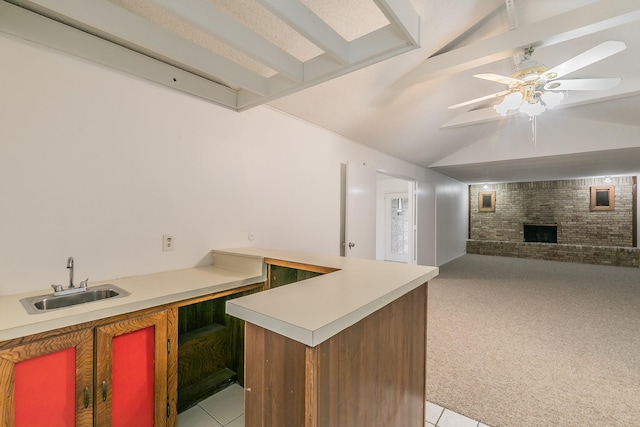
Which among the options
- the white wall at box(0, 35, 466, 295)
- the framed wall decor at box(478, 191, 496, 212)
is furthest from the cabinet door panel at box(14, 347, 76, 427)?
the framed wall decor at box(478, 191, 496, 212)

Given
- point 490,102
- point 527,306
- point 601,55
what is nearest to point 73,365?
point 601,55

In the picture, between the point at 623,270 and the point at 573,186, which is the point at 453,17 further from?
the point at 573,186

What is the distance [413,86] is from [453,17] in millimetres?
784

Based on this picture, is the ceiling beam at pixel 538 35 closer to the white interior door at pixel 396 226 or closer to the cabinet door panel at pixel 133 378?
the cabinet door panel at pixel 133 378

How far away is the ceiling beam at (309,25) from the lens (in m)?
1.21

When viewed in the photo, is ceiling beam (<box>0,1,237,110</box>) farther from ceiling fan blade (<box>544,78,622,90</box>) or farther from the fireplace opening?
the fireplace opening

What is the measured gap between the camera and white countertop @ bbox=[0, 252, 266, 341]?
42.8 inches

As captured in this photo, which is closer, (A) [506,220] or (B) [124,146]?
(B) [124,146]

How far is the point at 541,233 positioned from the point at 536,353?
770cm

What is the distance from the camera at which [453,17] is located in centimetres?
230

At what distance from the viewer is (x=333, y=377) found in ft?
2.86

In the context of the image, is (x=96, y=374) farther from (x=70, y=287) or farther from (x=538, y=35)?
(x=538, y=35)

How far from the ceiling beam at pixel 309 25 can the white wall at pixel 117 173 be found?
49.2 inches

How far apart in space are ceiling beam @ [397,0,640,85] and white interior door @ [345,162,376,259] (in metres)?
1.30
